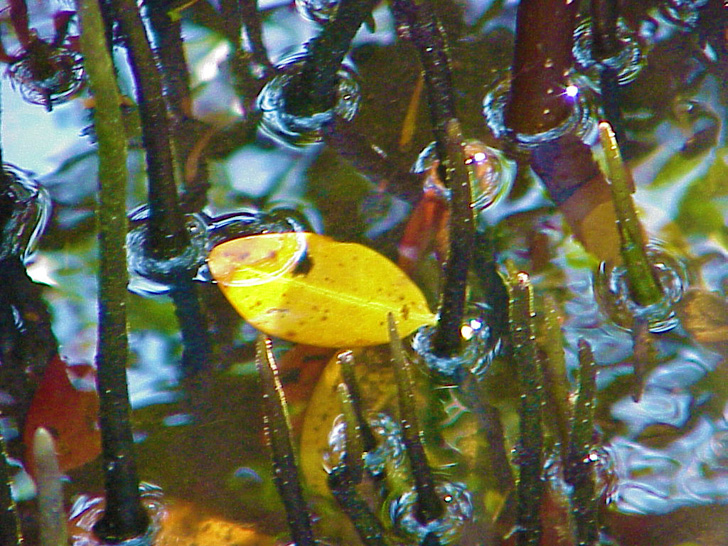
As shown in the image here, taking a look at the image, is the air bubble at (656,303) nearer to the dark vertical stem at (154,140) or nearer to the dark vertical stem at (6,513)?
the dark vertical stem at (154,140)

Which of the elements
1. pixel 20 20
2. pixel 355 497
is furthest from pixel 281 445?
pixel 20 20

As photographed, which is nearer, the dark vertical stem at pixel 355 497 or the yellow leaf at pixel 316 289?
the dark vertical stem at pixel 355 497

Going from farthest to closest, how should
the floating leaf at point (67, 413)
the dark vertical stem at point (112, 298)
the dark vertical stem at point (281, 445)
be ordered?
the floating leaf at point (67, 413), the dark vertical stem at point (281, 445), the dark vertical stem at point (112, 298)

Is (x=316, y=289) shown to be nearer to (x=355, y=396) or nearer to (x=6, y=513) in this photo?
(x=355, y=396)

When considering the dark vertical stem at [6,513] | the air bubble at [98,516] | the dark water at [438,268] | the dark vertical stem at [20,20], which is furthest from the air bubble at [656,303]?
the dark vertical stem at [20,20]

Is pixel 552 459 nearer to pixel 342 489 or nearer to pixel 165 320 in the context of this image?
pixel 342 489

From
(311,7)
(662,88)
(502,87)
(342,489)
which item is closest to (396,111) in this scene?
(502,87)

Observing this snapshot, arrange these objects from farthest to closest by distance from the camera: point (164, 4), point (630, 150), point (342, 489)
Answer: point (164, 4)
point (630, 150)
point (342, 489)
